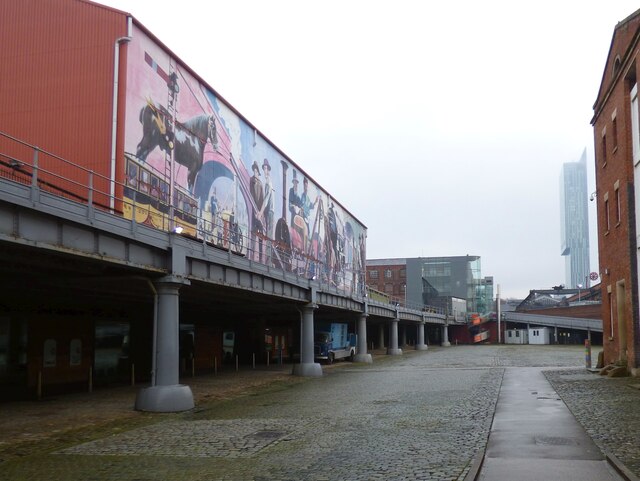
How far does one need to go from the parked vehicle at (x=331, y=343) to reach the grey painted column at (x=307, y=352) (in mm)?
9549

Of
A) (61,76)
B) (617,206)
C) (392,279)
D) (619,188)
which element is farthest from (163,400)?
(392,279)

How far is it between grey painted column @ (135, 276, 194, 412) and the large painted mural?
224 cm

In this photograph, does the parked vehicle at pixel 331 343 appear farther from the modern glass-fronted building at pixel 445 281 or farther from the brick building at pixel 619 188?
the modern glass-fronted building at pixel 445 281

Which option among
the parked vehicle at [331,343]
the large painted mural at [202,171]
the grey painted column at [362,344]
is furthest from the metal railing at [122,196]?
the grey painted column at [362,344]

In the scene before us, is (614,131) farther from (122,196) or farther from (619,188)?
(122,196)

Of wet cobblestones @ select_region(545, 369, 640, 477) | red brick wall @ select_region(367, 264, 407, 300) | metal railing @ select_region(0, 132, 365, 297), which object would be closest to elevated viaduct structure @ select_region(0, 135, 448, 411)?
metal railing @ select_region(0, 132, 365, 297)

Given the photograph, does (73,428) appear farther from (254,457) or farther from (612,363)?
(612,363)

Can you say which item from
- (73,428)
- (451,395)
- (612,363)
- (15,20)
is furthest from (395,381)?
(15,20)

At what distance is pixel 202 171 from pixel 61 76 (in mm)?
8630

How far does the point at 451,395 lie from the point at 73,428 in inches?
463

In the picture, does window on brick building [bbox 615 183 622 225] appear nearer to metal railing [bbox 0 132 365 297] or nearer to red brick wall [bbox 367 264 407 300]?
metal railing [bbox 0 132 365 297]

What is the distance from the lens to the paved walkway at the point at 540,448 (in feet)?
29.8

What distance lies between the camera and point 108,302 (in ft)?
98.0

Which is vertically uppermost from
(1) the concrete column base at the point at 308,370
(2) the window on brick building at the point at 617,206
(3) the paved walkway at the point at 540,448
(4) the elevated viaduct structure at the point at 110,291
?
(2) the window on brick building at the point at 617,206
